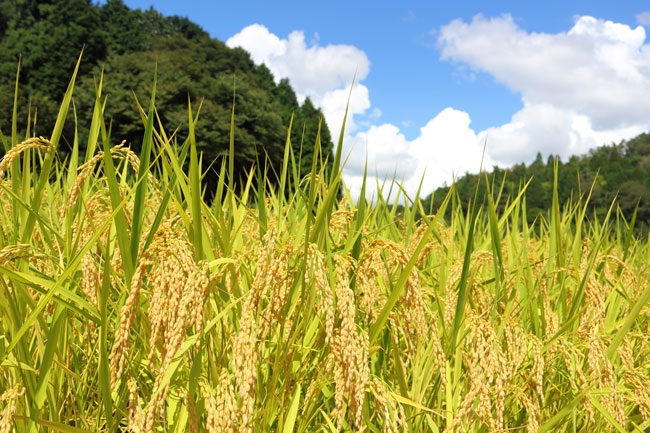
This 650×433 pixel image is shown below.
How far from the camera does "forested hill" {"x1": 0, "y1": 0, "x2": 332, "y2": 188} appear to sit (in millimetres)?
25391

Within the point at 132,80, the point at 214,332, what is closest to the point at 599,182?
the point at 132,80

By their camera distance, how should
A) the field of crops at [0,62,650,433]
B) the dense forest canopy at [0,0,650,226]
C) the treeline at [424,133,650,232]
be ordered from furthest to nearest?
the treeline at [424,133,650,232] → the dense forest canopy at [0,0,650,226] → the field of crops at [0,62,650,433]

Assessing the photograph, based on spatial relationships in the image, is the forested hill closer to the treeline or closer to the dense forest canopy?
the dense forest canopy

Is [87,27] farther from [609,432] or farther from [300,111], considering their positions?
[609,432]

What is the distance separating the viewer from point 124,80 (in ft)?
91.8

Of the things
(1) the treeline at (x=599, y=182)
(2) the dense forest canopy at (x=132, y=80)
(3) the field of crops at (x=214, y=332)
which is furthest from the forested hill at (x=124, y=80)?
(3) the field of crops at (x=214, y=332)

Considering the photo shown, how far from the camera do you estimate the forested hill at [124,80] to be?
25.4m

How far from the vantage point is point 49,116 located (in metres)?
24.6

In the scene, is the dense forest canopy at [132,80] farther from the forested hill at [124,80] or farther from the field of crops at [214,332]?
the field of crops at [214,332]

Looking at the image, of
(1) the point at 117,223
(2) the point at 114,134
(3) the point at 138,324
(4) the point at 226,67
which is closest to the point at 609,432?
(3) the point at 138,324

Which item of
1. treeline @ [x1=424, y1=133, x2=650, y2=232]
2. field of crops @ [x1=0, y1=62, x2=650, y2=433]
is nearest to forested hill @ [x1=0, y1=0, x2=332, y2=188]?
treeline @ [x1=424, y1=133, x2=650, y2=232]

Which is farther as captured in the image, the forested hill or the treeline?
the treeline

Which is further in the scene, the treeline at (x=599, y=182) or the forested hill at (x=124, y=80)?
the treeline at (x=599, y=182)

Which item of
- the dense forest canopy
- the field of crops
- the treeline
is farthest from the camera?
the treeline
